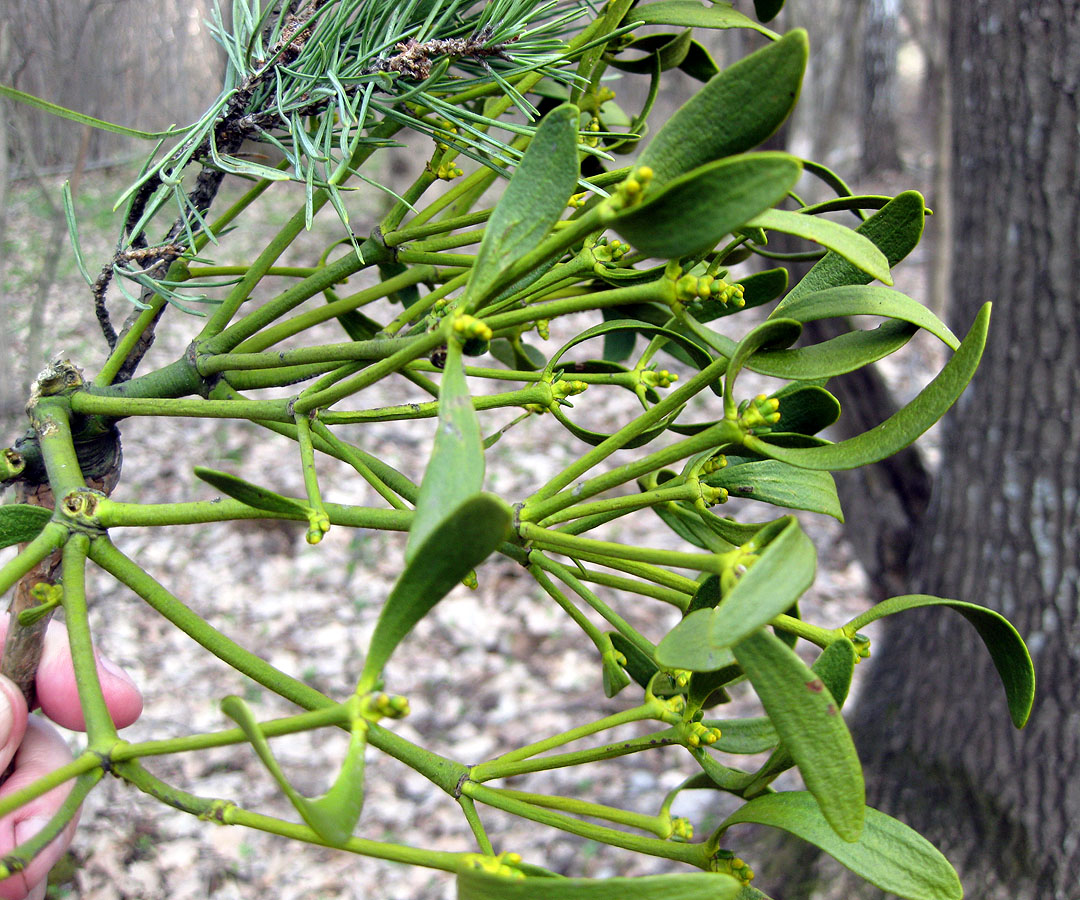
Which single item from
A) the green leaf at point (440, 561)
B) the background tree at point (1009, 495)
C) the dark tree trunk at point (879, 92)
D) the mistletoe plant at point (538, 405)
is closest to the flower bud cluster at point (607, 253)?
the mistletoe plant at point (538, 405)

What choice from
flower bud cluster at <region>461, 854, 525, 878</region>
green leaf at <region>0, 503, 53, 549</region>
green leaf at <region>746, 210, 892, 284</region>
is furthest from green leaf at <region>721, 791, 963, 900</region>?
green leaf at <region>0, 503, 53, 549</region>

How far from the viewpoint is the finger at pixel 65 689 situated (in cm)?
65

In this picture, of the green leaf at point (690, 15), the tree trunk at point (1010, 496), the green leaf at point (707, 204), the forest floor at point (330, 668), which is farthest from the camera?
the forest floor at point (330, 668)

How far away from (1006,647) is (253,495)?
1.20 ft

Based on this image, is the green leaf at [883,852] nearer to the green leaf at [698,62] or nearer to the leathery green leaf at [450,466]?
the leathery green leaf at [450,466]

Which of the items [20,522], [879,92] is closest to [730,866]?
[20,522]

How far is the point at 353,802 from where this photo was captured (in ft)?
0.92

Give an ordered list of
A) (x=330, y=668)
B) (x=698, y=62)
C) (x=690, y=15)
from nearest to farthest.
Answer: (x=690, y=15) < (x=698, y=62) < (x=330, y=668)

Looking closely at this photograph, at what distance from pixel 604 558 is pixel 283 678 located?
15 cm

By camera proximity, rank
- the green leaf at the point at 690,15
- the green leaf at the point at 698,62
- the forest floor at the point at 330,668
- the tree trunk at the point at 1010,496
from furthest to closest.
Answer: the forest floor at the point at 330,668, the tree trunk at the point at 1010,496, the green leaf at the point at 698,62, the green leaf at the point at 690,15

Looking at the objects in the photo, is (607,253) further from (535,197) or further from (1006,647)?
(1006,647)

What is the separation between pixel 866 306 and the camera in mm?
349

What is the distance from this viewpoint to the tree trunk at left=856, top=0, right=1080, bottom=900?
106cm

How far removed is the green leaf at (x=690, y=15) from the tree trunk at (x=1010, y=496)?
2.69 ft
